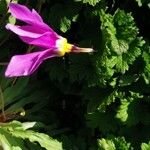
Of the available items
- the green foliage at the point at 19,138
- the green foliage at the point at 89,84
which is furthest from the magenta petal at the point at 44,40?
the green foliage at the point at 19,138

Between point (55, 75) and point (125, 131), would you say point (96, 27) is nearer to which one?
point (55, 75)

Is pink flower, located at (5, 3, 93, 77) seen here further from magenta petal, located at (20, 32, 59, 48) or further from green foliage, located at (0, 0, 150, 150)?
green foliage, located at (0, 0, 150, 150)

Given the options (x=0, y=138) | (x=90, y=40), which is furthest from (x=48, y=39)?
(x=0, y=138)

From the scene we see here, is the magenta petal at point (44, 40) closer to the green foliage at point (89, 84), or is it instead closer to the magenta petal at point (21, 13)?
the magenta petal at point (21, 13)

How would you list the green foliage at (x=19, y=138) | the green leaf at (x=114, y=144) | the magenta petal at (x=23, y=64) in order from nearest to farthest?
the magenta petal at (x=23, y=64) < the green leaf at (x=114, y=144) < the green foliage at (x=19, y=138)

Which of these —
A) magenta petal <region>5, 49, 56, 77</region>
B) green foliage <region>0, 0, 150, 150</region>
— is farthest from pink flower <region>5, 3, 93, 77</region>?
green foliage <region>0, 0, 150, 150</region>
